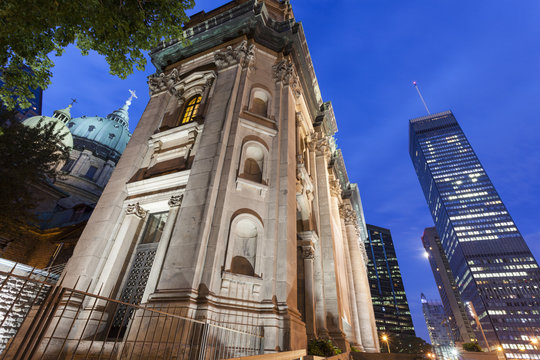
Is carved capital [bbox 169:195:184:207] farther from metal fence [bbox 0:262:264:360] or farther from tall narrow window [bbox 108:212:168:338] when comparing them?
metal fence [bbox 0:262:264:360]

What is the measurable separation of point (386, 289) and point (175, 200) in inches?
6414

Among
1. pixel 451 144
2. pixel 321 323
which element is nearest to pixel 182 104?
pixel 321 323

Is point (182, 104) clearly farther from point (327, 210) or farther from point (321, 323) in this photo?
point (321, 323)

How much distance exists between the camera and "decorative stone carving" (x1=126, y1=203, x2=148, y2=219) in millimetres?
14320

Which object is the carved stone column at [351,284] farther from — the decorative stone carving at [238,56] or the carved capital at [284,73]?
the decorative stone carving at [238,56]

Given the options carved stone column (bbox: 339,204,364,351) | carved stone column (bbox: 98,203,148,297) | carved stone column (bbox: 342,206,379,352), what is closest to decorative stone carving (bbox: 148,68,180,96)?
carved stone column (bbox: 98,203,148,297)

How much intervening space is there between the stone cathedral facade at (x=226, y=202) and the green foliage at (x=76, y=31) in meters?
2.20

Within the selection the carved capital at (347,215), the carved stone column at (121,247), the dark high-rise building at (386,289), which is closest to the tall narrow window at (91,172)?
the carved stone column at (121,247)

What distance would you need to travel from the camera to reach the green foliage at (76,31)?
8.66 metres

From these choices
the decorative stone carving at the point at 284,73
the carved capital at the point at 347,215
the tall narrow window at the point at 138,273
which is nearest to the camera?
the tall narrow window at the point at 138,273

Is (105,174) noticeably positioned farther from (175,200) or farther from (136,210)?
(175,200)

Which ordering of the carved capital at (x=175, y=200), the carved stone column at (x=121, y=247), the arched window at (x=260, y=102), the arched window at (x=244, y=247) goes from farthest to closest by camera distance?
the arched window at (x=260, y=102)
the carved capital at (x=175, y=200)
the carved stone column at (x=121, y=247)
the arched window at (x=244, y=247)

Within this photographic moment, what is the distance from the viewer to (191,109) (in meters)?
19.2

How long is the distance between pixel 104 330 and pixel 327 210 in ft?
50.8
